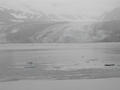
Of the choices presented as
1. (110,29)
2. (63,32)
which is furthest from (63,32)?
(110,29)

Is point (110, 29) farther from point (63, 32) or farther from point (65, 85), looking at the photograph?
point (65, 85)

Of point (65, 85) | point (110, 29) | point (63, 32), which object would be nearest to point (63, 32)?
point (63, 32)

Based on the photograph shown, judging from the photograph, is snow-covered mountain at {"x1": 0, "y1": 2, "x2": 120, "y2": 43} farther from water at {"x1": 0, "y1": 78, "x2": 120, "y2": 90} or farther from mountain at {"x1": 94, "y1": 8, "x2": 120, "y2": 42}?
water at {"x1": 0, "y1": 78, "x2": 120, "y2": 90}

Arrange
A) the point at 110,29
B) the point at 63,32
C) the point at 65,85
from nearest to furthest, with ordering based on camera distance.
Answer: the point at 65,85
the point at 63,32
the point at 110,29

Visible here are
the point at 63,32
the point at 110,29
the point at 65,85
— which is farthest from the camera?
the point at 110,29

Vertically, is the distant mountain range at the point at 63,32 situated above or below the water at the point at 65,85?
below

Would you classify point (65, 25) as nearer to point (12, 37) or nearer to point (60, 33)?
point (60, 33)

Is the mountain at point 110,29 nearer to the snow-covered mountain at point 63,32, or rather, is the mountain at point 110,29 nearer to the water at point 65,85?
the snow-covered mountain at point 63,32

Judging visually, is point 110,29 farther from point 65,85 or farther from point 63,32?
point 65,85

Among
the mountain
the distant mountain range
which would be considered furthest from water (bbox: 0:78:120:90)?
the mountain

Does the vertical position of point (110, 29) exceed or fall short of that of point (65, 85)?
it falls short

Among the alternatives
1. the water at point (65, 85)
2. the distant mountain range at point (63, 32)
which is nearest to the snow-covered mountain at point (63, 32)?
the distant mountain range at point (63, 32)

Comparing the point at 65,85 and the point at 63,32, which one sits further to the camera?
the point at 63,32

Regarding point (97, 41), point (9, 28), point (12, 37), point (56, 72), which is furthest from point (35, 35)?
point (56, 72)
